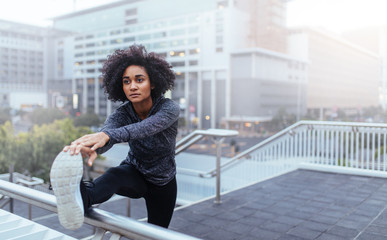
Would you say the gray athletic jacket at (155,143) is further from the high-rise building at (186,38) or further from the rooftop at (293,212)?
the high-rise building at (186,38)

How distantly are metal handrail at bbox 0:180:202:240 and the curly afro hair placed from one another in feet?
1.81

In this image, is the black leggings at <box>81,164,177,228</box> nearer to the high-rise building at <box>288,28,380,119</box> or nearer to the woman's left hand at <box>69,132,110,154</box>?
the woman's left hand at <box>69,132,110,154</box>

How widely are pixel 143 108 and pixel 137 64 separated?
19 cm

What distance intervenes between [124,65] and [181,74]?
55783 millimetres

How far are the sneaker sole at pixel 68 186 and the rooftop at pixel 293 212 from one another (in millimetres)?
2030

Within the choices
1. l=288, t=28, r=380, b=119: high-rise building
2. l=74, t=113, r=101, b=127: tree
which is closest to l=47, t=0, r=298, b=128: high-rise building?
l=74, t=113, r=101, b=127: tree

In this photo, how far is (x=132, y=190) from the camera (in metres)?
1.48

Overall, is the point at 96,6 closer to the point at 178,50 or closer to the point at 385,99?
the point at 178,50

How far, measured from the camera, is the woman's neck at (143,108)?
151 cm

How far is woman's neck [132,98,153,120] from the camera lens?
1505 mm

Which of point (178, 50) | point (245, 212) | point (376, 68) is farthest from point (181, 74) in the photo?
point (376, 68)

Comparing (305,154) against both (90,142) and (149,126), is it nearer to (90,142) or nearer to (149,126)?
(149,126)

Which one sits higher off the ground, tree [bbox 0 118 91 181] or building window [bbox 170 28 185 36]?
building window [bbox 170 28 185 36]

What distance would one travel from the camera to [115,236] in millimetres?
1122
